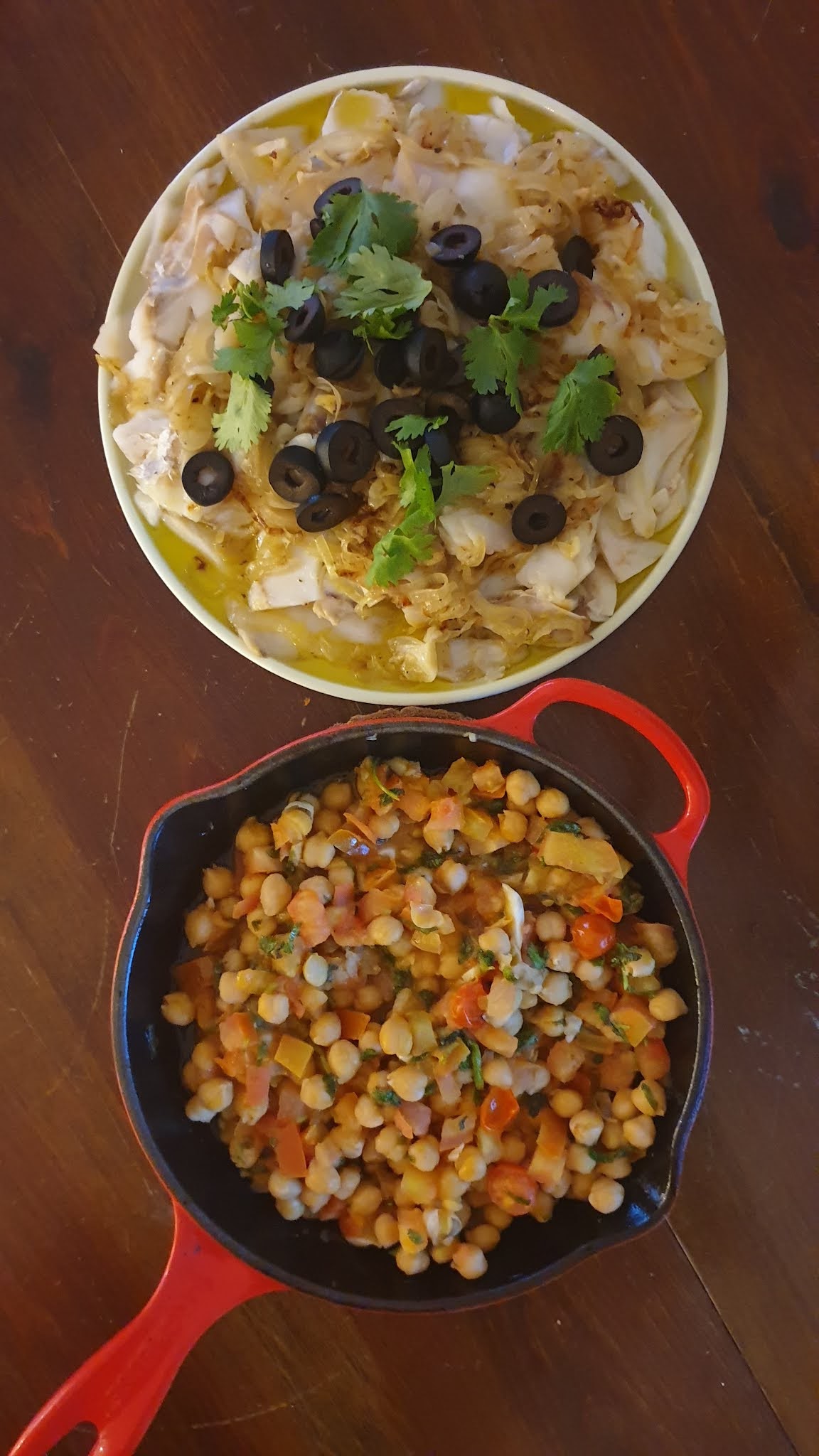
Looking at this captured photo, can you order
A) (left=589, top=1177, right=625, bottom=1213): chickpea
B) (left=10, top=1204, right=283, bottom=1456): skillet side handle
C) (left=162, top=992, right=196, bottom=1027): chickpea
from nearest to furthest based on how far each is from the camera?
1. (left=10, top=1204, right=283, bottom=1456): skillet side handle
2. (left=589, top=1177, right=625, bottom=1213): chickpea
3. (left=162, top=992, right=196, bottom=1027): chickpea

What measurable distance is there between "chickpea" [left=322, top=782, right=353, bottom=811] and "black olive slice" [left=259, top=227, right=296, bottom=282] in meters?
0.82

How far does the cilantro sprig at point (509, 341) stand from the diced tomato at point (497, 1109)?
3.62 feet

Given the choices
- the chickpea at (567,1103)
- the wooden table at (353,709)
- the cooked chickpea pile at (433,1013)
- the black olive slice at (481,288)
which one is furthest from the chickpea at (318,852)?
the black olive slice at (481,288)

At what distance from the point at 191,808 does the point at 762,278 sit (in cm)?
136

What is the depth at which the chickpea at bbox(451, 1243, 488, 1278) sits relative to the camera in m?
1.55

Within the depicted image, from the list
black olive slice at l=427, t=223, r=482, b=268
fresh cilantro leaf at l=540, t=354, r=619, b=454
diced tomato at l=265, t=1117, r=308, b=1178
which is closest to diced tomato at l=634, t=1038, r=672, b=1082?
diced tomato at l=265, t=1117, r=308, b=1178

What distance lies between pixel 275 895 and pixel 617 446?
0.91m

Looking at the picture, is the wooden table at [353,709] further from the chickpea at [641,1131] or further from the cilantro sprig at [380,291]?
the cilantro sprig at [380,291]

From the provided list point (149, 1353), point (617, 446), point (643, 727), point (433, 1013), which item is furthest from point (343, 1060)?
point (617, 446)

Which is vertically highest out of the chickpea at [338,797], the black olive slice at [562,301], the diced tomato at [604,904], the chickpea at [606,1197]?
the black olive slice at [562,301]

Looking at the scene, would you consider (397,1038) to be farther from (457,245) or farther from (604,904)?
(457,245)

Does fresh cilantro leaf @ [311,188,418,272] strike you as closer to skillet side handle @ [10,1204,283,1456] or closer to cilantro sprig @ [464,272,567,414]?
cilantro sprig @ [464,272,567,414]

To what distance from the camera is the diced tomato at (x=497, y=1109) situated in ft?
5.15

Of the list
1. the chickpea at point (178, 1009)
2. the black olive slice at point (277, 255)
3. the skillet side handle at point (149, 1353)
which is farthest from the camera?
the chickpea at point (178, 1009)
